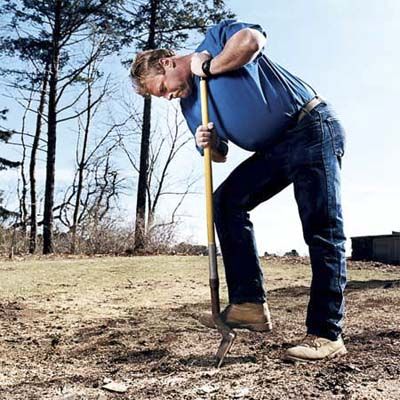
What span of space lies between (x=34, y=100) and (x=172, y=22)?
14.5ft

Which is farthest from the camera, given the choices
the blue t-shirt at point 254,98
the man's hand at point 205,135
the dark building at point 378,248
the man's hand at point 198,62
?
the dark building at point 378,248

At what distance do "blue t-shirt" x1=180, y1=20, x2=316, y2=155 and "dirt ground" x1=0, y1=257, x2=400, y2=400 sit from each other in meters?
0.84

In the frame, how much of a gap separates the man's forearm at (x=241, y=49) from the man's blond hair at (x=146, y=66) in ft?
0.96

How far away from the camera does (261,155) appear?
7.00 ft

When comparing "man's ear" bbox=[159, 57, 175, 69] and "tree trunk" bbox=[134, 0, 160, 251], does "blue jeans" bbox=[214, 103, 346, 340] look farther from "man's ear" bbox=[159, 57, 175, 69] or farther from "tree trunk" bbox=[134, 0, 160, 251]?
"tree trunk" bbox=[134, 0, 160, 251]

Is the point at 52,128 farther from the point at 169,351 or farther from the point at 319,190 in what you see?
the point at 319,190

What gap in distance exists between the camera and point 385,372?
5.80 ft

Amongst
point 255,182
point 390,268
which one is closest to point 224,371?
point 255,182

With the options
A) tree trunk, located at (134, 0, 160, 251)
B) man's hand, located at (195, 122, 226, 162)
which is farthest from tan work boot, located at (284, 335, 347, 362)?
tree trunk, located at (134, 0, 160, 251)

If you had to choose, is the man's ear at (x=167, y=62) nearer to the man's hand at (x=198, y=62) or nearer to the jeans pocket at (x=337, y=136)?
the man's hand at (x=198, y=62)

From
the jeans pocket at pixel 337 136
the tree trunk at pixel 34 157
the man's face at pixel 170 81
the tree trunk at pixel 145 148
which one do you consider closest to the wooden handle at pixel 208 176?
the man's face at pixel 170 81

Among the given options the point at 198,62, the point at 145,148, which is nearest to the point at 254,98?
the point at 198,62

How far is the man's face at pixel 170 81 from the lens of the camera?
219 cm

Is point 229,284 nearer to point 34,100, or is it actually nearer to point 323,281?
point 323,281
